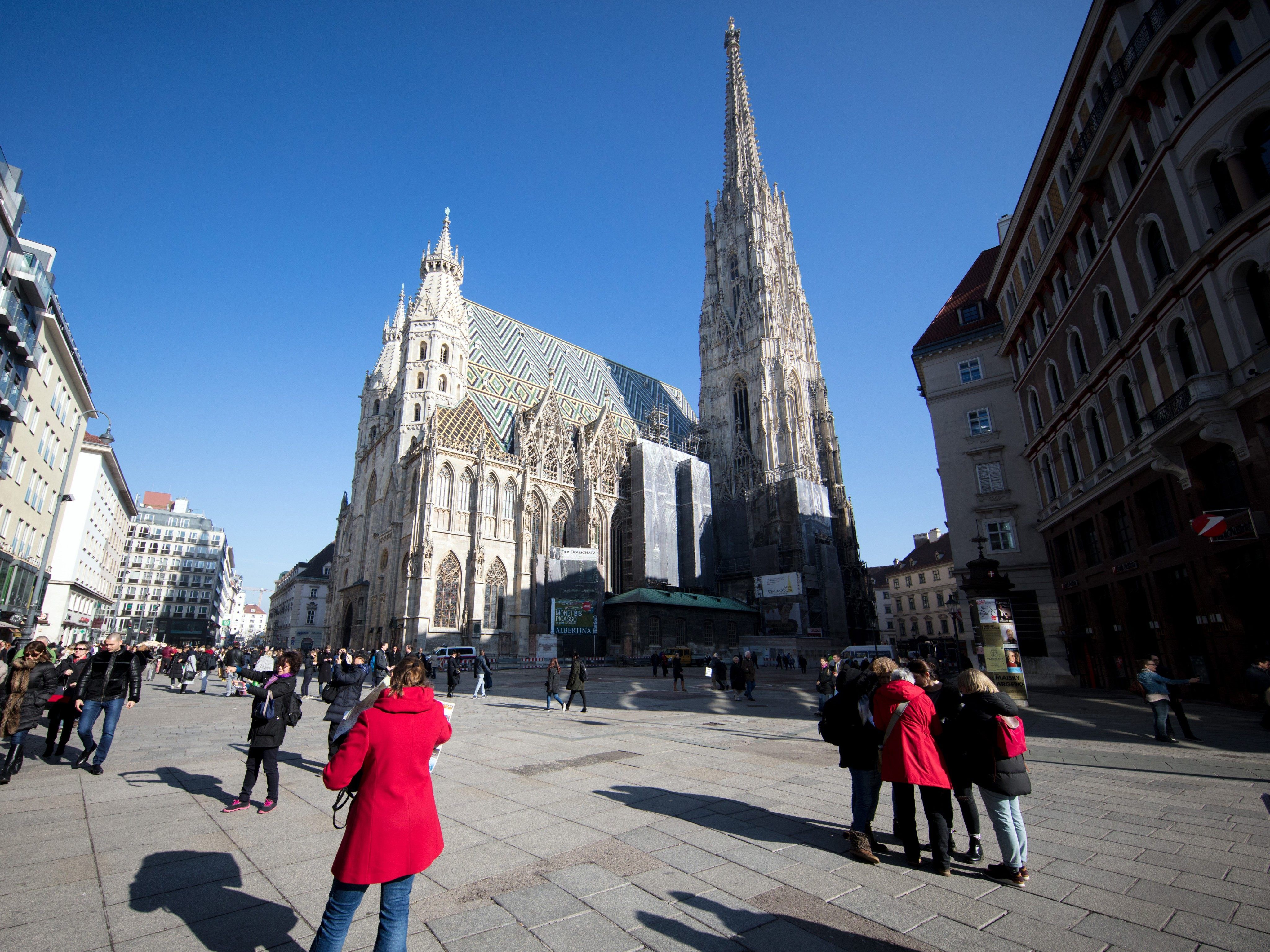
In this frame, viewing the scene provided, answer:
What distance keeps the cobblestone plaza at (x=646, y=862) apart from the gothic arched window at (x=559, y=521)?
37961 mm

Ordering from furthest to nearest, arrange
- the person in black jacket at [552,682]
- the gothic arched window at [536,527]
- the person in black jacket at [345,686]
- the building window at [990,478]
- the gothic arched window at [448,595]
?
the gothic arched window at [536,527] → the gothic arched window at [448,595] → the building window at [990,478] → the person in black jacket at [552,682] → the person in black jacket at [345,686]

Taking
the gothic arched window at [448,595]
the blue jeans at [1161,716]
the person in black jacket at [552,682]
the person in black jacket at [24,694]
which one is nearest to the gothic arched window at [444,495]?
the gothic arched window at [448,595]

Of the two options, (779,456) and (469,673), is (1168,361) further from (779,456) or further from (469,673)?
(779,456)

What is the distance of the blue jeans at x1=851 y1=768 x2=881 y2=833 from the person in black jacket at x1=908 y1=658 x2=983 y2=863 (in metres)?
0.54

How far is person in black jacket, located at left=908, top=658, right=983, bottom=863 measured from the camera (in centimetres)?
450

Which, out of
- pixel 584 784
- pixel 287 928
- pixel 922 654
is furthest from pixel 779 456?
pixel 287 928

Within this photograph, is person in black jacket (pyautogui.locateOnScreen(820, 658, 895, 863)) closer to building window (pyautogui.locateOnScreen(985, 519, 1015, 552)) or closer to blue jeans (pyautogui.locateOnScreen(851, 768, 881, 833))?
blue jeans (pyautogui.locateOnScreen(851, 768, 881, 833))

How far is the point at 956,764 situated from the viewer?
4.57m

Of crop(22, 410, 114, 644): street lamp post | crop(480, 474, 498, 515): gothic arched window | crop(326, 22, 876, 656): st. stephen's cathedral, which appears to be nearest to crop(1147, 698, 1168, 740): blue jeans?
crop(22, 410, 114, 644): street lamp post

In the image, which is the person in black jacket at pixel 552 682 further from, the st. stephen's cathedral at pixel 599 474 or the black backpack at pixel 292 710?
the st. stephen's cathedral at pixel 599 474

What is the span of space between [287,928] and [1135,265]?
20396mm

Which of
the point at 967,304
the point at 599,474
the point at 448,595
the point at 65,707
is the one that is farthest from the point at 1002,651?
the point at 599,474

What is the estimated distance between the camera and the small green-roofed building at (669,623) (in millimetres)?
42375

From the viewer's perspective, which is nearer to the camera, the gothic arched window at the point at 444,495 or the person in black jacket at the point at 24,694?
the person in black jacket at the point at 24,694
